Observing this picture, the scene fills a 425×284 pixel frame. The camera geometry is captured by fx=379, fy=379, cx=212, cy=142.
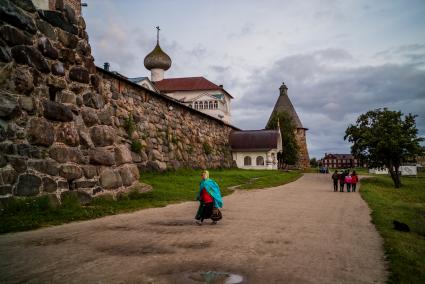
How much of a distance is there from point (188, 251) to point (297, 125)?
72.3m

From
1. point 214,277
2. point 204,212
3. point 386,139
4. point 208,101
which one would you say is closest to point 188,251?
point 214,277

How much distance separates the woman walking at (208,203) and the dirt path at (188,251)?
1.14ft

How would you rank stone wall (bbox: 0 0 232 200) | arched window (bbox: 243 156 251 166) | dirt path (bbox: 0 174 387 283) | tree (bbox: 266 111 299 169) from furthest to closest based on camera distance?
tree (bbox: 266 111 299 169) < arched window (bbox: 243 156 251 166) < stone wall (bbox: 0 0 232 200) < dirt path (bbox: 0 174 387 283)

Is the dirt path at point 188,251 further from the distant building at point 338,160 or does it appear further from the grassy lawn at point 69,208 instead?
the distant building at point 338,160

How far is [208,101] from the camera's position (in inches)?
2574

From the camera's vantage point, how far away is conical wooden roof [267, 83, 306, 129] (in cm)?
7749

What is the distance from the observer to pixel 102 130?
13.2 m

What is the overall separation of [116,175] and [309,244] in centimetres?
786

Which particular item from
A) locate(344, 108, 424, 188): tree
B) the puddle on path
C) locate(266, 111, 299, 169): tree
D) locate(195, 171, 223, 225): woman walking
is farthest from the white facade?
the puddle on path

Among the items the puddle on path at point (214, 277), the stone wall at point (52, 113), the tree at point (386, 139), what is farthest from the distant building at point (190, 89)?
the puddle on path at point (214, 277)

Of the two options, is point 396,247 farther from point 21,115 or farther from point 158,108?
point 158,108

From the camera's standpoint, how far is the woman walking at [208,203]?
9.93m

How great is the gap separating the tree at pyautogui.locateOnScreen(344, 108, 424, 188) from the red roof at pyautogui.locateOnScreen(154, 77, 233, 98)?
30.6m

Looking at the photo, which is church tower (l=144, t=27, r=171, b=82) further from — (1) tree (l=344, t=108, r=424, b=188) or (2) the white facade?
(1) tree (l=344, t=108, r=424, b=188)
